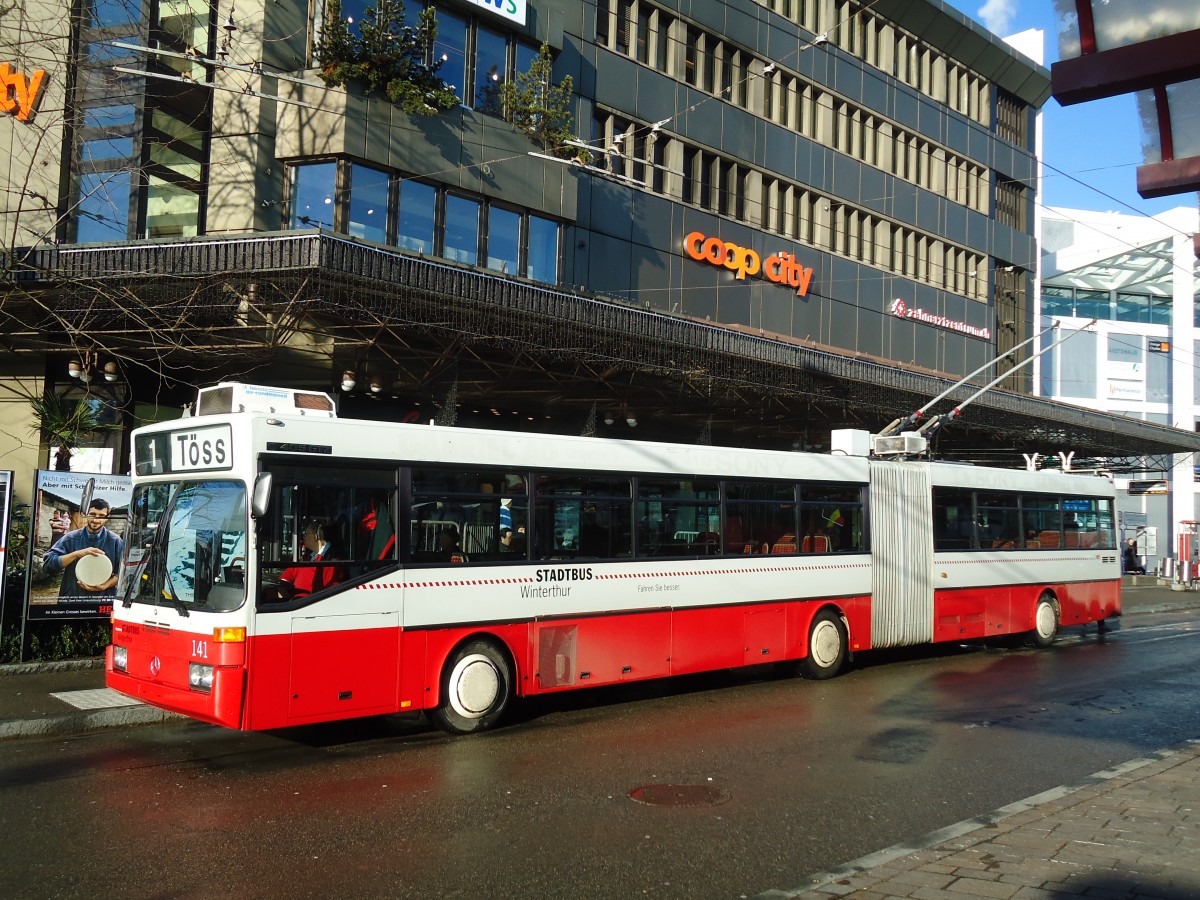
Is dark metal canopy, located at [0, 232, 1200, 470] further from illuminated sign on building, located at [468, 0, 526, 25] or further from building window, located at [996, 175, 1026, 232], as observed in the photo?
building window, located at [996, 175, 1026, 232]

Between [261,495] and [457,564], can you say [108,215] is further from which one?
[261,495]

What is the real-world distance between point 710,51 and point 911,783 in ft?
86.4

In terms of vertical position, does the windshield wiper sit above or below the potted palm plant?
below

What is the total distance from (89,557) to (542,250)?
13.4 metres

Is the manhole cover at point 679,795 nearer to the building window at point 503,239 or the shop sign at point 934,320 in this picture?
the building window at point 503,239

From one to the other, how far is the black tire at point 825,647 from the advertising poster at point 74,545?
29.2ft

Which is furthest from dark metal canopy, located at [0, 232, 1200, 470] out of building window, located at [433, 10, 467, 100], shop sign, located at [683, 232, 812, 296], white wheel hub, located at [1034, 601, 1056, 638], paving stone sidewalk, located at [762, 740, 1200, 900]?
paving stone sidewalk, located at [762, 740, 1200, 900]

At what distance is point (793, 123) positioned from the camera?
33688 millimetres

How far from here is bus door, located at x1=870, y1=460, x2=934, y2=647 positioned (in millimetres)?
15469

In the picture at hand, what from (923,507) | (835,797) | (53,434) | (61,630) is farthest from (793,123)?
(835,797)

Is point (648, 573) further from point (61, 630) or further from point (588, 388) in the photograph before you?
point (588, 388)

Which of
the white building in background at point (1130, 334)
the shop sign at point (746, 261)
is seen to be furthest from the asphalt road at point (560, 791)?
the white building in background at point (1130, 334)

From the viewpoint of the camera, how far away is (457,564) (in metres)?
10.5

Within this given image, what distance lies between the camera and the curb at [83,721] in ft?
32.7
